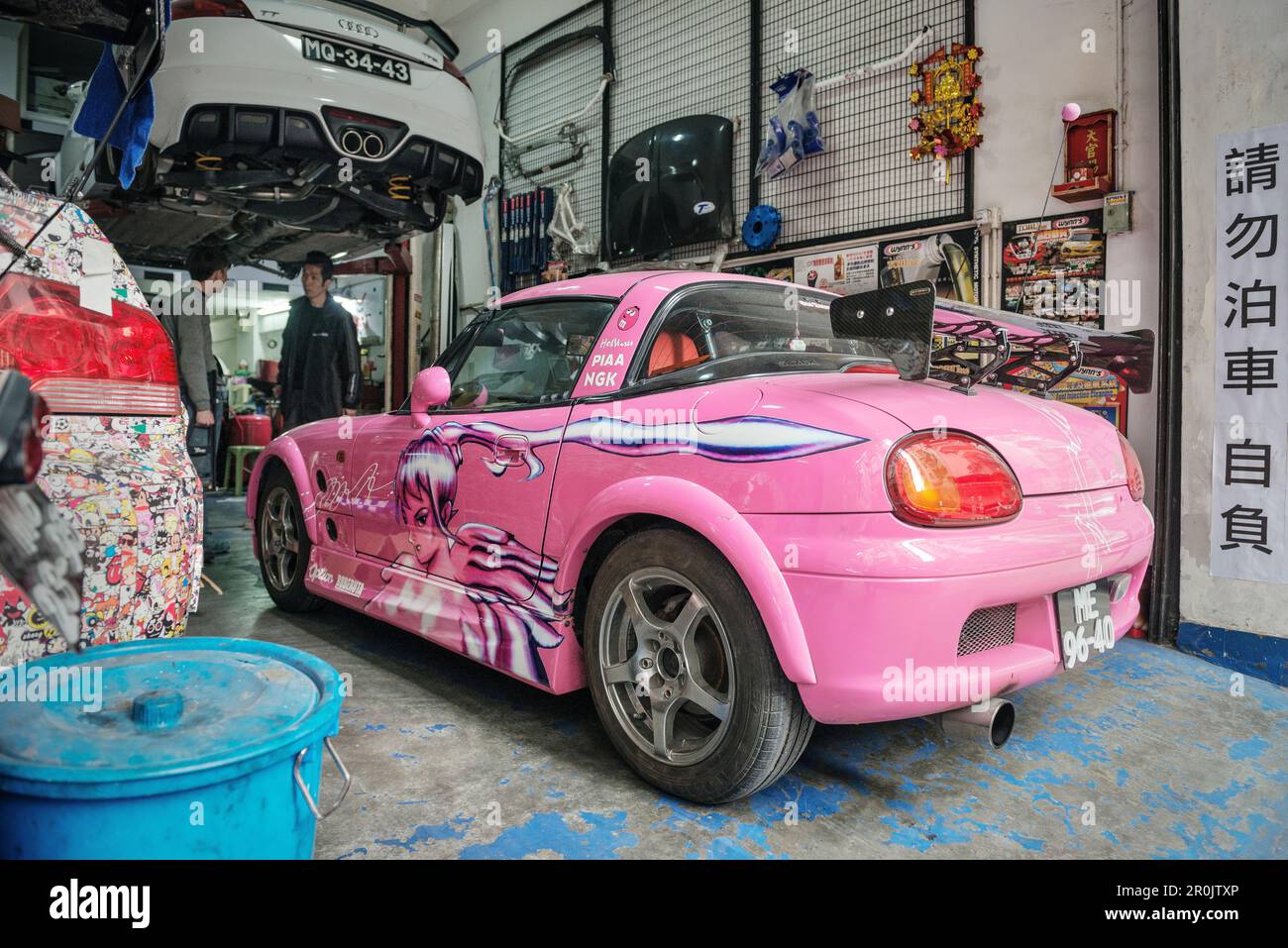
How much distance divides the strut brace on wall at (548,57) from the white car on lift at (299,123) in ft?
7.04

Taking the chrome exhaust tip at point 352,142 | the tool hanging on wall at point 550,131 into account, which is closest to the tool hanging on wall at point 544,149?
the tool hanging on wall at point 550,131

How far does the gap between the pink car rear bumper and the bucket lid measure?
0.90 m

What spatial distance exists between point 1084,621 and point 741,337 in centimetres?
110

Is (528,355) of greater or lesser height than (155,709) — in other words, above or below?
above

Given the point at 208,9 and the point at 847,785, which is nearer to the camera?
the point at 847,785

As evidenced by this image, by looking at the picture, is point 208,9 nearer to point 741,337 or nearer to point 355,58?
point 355,58

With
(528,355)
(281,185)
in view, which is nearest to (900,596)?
(528,355)

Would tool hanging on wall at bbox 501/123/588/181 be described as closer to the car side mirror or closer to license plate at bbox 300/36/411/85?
license plate at bbox 300/36/411/85

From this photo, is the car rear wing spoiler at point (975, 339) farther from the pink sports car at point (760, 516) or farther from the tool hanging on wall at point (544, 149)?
the tool hanging on wall at point (544, 149)

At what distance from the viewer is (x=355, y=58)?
11.8 feet

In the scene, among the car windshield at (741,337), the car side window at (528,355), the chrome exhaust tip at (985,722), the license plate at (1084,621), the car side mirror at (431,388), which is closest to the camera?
the chrome exhaust tip at (985,722)

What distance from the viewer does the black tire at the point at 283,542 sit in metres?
3.35

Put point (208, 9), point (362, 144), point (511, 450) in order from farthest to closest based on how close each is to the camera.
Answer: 1. point (362, 144)
2. point (208, 9)
3. point (511, 450)

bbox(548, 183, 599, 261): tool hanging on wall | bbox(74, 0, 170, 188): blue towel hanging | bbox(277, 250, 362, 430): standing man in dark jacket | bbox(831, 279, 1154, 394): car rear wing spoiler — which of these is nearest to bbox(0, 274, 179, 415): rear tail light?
bbox(74, 0, 170, 188): blue towel hanging
